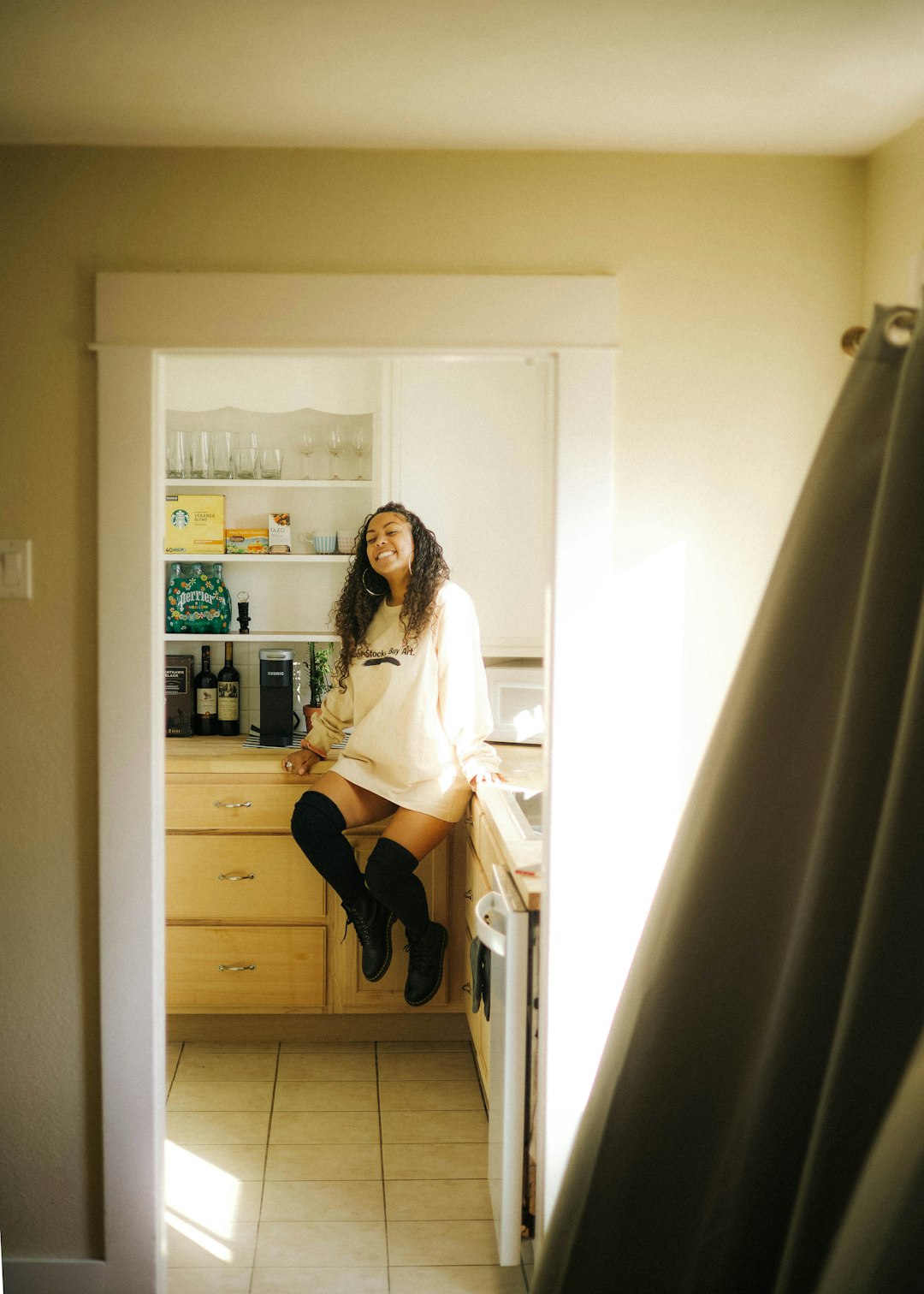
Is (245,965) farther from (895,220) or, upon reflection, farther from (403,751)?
(895,220)

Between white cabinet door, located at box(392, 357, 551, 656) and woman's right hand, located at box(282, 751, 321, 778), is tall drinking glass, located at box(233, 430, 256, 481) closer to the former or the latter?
white cabinet door, located at box(392, 357, 551, 656)

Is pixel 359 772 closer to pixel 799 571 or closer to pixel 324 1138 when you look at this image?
pixel 324 1138

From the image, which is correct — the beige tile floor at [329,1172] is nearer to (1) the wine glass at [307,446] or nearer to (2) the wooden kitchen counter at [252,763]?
(2) the wooden kitchen counter at [252,763]

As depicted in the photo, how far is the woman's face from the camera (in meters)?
3.29

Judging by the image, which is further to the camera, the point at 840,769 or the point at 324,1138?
the point at 324,1138

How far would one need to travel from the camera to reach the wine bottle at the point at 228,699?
12.1ft

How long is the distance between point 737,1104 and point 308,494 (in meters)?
3.23

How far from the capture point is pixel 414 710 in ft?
10.6

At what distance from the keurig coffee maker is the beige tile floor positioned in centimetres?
105

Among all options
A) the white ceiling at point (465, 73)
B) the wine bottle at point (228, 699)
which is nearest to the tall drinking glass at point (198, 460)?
the wine bottle at point (228, 699)

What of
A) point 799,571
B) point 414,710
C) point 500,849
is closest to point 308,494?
point 414,710

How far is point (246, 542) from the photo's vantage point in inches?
145

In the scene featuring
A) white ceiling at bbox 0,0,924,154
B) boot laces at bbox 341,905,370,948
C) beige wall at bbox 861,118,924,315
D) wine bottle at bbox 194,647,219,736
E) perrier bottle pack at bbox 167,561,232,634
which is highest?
white ceiling at bbox 0,0,924,154

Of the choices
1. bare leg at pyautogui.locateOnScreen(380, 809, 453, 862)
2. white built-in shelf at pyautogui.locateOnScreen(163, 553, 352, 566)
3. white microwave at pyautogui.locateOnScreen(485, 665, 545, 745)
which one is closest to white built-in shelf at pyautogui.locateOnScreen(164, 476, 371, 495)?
white built-in shelf at pyautogui.locateOnScreen(163, 553, 352, 566)
